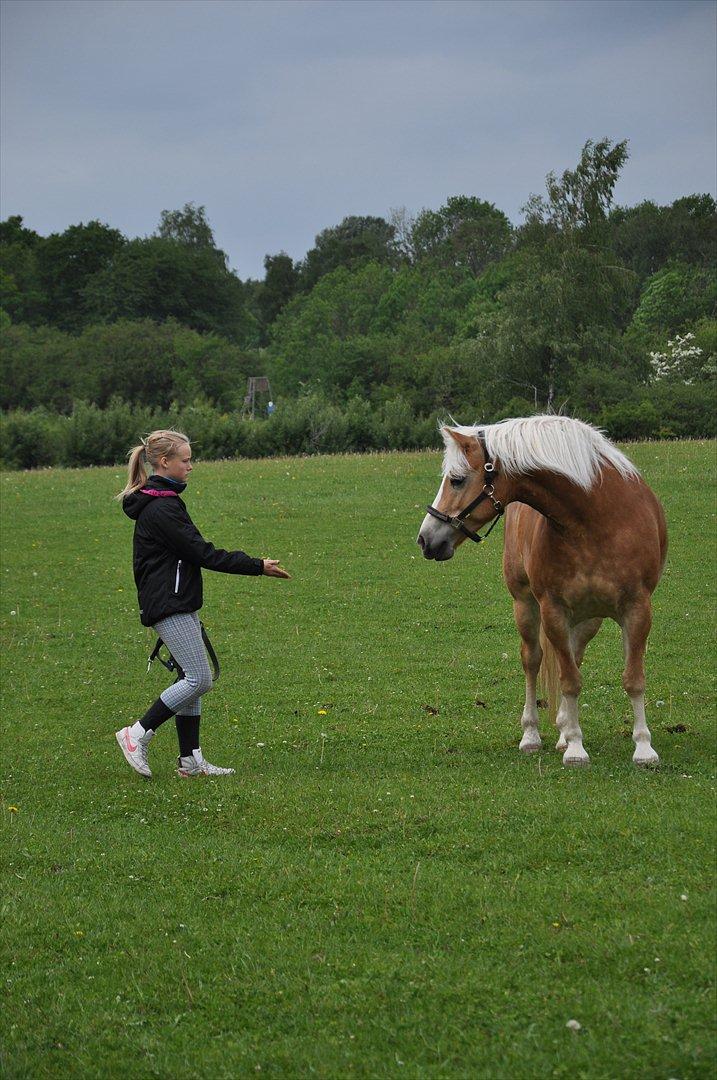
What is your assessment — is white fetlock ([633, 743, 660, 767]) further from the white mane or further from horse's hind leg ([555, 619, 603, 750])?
the white mane

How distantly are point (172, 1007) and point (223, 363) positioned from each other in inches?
3137

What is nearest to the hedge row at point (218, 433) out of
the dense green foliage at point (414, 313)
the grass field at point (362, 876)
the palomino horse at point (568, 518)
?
the dense green foliage at point (414, 313)

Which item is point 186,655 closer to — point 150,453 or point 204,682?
point 204,682

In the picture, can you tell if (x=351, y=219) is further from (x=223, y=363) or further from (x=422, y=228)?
(x=223, y=363)

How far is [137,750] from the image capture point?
333 inches

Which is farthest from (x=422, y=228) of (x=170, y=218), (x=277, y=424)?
(x=277, y=424)

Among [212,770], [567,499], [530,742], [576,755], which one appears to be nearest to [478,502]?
[567,499]

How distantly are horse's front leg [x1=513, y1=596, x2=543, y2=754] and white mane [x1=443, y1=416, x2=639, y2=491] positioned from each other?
1726 mm

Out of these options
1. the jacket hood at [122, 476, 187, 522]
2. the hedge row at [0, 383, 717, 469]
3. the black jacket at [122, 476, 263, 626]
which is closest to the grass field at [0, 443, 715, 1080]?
the black jacket at [122, 476, 263, 626]

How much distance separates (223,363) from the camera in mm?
82625

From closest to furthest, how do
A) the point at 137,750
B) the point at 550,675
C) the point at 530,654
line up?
1. the point at 137,750
2. the point at 550,675
3. the point at 530,654

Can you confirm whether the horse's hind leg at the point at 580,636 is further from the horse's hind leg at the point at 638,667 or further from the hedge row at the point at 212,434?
the hedge row at the point at 212,434

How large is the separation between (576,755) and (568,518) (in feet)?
5.73

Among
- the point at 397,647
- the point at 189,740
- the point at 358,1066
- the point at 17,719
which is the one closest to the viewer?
the point at 358,1066
